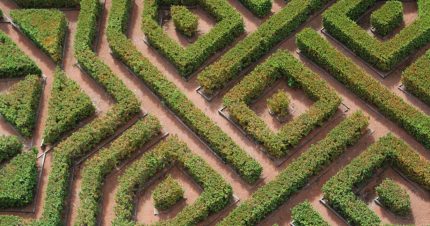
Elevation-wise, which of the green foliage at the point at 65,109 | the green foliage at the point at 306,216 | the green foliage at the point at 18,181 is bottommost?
the green foliage at the point at 306,216

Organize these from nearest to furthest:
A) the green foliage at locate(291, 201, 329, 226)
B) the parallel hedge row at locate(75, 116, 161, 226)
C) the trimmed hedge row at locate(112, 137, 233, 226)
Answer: the green foliage at locate(291, 201, 329, 226) < the trimmed hedge row at locate(112, 137, 233, 226) < the parallel hedge row at locate(75, 116, 161, 226)

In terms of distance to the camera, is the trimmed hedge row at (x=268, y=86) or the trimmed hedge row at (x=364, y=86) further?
the trimmed hedge row at (x=268, y=86)

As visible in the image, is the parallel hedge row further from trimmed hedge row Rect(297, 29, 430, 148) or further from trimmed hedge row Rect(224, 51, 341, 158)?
trimmed hedge row Rect(297, 29, 430, 148)

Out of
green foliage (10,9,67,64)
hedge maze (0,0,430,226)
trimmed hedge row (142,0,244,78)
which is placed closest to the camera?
hedge maze (0,0,430,226)

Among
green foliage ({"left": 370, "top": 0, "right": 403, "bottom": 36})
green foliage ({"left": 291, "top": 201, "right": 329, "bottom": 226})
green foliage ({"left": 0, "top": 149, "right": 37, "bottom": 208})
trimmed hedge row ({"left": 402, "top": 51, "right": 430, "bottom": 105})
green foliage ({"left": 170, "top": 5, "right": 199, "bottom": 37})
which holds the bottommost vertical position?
green foliage ({"left": 291, "top": 201, "right": 329, "bottom": 226})

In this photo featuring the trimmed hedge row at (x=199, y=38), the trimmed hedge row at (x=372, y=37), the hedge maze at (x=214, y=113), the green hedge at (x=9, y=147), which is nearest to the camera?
the hedge maze at (x=214, y=113)

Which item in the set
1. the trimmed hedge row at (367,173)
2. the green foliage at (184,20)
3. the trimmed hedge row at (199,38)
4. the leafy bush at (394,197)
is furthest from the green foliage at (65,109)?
the leafy bush at (394,197)

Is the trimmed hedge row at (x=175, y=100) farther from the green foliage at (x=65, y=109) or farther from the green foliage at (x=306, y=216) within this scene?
the green foliage at (x=65, y=109)

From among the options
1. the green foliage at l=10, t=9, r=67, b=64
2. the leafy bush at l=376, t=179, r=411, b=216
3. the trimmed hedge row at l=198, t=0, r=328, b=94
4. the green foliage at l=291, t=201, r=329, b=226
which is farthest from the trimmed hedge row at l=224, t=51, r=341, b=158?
the green foliage at l=10, t=9, r=67, b=64
